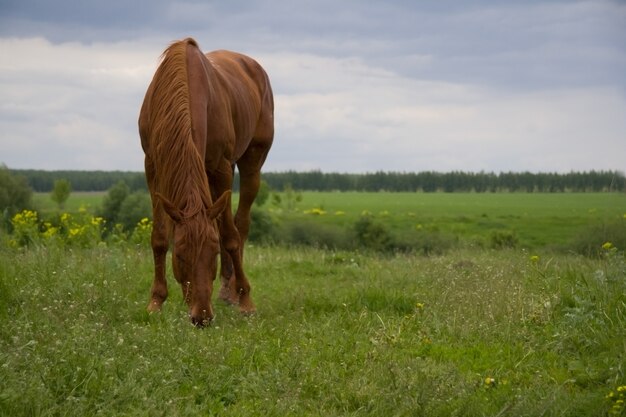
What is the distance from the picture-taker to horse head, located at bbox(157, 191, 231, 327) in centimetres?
699

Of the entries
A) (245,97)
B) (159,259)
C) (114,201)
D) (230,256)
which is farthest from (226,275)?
(114,201)

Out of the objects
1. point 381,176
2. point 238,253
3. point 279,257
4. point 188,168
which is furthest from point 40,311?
point 381,176

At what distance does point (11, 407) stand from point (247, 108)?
581 cm

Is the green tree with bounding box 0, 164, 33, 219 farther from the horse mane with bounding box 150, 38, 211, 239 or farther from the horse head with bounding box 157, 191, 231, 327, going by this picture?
the horse head with bounding box 157, 191, 231, 327

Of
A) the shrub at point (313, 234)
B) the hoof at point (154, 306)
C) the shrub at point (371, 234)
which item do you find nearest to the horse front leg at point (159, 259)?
the hoof at point (154, 306)

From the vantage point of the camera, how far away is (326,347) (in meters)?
6.61

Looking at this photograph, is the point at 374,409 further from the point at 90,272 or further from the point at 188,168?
the point at 90,272

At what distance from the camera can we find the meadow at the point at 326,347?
16.6 ft

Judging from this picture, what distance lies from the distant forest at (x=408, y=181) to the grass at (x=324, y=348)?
102 meters

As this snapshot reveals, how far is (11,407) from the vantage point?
15.1 feet

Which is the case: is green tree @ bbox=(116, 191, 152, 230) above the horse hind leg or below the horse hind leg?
below

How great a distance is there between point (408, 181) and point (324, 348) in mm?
163457

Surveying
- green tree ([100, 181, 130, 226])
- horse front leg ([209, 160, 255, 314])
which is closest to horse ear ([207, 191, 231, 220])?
horse front leg ([209, 160, 255, 314])

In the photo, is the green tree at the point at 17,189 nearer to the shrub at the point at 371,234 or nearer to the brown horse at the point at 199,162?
the shrub at the point at 371,234
